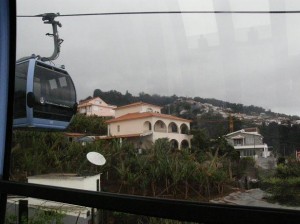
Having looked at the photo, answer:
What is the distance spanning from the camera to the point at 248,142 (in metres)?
1.46

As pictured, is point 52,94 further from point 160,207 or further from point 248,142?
point 160,207

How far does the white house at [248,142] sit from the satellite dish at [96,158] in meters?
1.08

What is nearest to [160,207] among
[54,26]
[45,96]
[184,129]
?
[184,129]

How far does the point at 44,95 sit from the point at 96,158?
1.12 m

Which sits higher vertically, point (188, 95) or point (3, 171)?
point (188, 95)

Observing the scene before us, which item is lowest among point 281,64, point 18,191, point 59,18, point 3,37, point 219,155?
point 18,191

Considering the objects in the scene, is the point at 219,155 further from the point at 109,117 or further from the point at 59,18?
the point at 59,18

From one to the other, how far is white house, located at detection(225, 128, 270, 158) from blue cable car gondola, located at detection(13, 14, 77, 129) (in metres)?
1.62

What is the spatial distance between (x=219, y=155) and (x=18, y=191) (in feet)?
3.24

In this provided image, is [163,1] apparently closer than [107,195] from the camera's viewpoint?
No

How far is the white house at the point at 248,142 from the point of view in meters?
1.38

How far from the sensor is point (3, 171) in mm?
2107

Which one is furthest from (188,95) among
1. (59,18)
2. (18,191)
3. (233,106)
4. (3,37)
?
(3,37)

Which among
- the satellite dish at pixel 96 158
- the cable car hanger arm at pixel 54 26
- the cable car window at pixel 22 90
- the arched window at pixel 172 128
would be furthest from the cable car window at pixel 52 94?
the arched window at pixel 172 128
